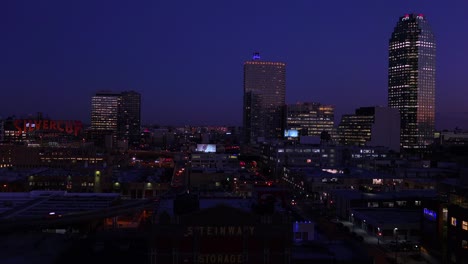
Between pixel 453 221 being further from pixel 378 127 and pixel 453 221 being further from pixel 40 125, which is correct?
pixel 40 125

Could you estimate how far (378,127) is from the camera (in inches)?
6481

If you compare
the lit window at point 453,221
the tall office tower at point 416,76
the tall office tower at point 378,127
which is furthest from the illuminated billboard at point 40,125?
the lit window at point 453,221

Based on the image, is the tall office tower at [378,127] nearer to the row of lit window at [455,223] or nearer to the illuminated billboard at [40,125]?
the illuminated billboard at [40,125]

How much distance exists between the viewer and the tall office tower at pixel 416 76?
19350cm

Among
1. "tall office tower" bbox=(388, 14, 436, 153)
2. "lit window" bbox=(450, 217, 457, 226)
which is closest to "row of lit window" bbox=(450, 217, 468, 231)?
"lit window" bbox=(450, 217, 457, 226)

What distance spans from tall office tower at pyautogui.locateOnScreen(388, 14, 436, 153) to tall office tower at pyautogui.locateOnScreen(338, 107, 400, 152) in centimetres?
2692

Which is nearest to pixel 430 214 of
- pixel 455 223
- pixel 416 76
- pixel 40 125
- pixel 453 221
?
pixel 453 221

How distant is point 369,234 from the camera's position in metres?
46.6

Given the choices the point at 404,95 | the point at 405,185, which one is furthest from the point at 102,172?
the point at 404,95

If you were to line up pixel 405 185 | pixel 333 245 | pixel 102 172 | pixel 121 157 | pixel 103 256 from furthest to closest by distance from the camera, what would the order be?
pixel 121 157, pixel 405 185, pixel 102 172, pixel 333 245, pixel 103 256

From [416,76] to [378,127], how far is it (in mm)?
45268

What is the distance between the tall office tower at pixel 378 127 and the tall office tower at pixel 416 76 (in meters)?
26.9

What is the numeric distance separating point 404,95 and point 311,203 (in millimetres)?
146713

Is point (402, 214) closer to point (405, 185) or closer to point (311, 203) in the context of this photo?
point (311, 203)
